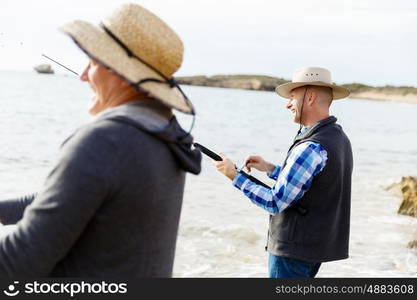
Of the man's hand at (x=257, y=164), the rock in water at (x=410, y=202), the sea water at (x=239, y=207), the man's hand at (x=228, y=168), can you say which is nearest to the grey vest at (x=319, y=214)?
the man's hand at (x=228, y=168)

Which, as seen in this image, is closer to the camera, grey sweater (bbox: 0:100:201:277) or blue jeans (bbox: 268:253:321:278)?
grey sweater (bbox: 0:100:201:277)

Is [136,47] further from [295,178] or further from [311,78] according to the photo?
[311,78]

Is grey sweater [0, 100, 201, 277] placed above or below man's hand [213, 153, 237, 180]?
below

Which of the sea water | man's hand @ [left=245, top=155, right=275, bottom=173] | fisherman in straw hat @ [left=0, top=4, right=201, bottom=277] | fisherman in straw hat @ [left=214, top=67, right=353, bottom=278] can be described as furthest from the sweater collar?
the sea water

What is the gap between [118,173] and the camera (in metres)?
1.76

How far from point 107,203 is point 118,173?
96mm

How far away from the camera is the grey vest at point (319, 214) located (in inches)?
139

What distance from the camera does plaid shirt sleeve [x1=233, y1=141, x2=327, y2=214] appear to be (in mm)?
3457

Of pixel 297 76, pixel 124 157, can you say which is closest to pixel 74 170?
pixel 124 157

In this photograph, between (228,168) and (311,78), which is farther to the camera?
(311,78)

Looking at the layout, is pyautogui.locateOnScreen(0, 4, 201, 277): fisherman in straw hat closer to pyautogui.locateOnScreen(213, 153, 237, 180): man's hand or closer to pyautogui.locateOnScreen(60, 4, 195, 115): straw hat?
pyautogui.locateOnScreen(60, 4, 195, 115): straw hat

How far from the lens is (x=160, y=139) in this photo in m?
1.87

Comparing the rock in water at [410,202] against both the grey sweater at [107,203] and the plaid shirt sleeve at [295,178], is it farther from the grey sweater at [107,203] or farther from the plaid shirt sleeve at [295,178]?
the grey sweater at [107,203]

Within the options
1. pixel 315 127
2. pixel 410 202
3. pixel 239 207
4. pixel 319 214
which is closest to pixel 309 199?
pixel 319 214
